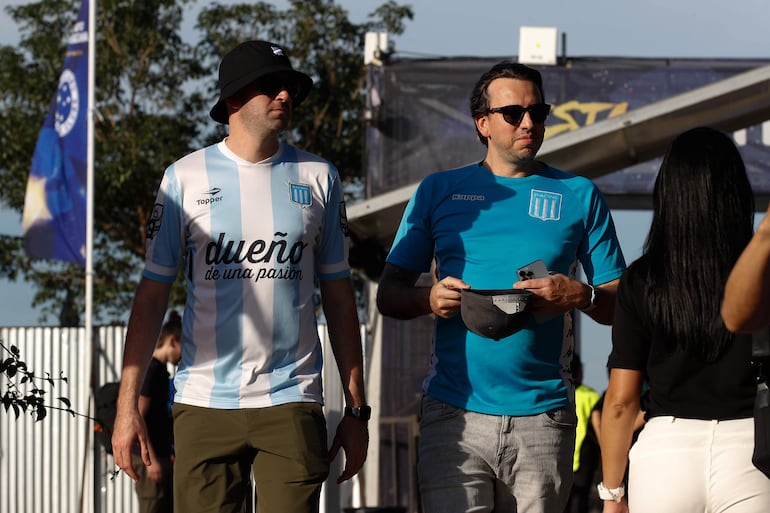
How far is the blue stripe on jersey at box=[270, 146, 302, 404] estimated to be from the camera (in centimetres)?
460

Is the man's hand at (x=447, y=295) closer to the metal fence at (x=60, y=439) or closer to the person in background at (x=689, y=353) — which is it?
the person in background at (x=689, y=353)

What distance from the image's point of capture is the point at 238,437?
179 inches

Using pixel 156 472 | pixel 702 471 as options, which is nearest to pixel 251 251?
pixel 702 471

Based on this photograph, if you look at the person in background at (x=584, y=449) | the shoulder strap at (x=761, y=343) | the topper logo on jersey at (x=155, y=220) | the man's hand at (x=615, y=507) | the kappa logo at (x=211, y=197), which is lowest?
the person in background at (x=584, y=449)

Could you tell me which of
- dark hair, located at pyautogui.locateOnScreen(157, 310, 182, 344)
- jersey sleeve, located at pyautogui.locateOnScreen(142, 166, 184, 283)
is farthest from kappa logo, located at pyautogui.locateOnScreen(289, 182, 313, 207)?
dark hair, located at pyautogui.locateOnScreen(157, 310, 182, 344)

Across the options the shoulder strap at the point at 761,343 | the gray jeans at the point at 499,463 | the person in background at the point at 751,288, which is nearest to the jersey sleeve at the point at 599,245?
the gray jeans at the point at 499,463

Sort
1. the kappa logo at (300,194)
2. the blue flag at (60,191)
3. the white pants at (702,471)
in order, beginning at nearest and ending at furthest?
the white pants at (702,471) < the kappa logo at (300,194) < the blue flag at (60,191)

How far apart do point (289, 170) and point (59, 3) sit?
22.9 m

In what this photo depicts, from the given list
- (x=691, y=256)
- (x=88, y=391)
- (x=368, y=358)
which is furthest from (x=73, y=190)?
(x=691, y=256)

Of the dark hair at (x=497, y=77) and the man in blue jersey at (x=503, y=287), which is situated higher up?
the dark hair at (x=497, y=77)

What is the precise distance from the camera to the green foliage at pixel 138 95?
83.8 ft

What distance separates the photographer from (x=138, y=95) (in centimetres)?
2594

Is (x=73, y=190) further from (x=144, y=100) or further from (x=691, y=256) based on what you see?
(x=691, y=256)

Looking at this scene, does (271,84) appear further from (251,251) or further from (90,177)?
(90,177)
